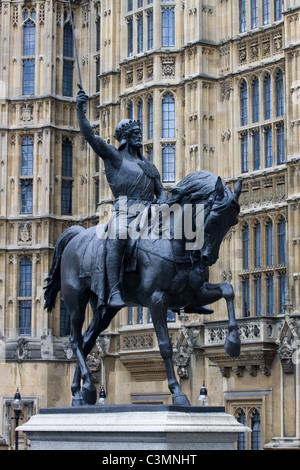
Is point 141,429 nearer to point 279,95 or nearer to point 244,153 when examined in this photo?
point 279,95

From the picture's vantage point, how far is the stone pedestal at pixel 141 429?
1188cm

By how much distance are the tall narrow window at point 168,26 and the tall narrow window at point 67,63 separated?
653 centimetres

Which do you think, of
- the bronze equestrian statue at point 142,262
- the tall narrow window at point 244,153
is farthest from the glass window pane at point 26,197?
the bronze equestrian statue at point 142,262

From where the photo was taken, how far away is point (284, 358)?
2975 cm

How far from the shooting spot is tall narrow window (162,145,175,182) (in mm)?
34938

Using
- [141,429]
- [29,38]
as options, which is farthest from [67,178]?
[141,429]

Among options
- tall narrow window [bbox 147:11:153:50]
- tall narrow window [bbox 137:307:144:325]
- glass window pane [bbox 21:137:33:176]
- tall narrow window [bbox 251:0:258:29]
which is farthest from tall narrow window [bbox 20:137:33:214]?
tall narrow window [bbox 251:0:258:29]

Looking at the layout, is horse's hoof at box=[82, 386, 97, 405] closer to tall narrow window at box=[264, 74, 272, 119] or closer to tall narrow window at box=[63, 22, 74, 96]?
tall narrow window at box=[264, 74, 272, 119]

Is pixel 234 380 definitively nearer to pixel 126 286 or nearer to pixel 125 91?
pixel 125 91

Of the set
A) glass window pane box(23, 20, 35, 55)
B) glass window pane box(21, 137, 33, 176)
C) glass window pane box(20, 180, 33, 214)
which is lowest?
glass window pane box(20, 180, 33, 214)

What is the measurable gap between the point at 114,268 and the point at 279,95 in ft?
65.5

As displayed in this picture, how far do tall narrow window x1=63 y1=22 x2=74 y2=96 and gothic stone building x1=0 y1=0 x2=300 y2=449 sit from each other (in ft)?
0.18

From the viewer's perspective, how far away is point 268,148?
107ft

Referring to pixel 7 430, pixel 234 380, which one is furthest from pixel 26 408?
pixel 234 380
